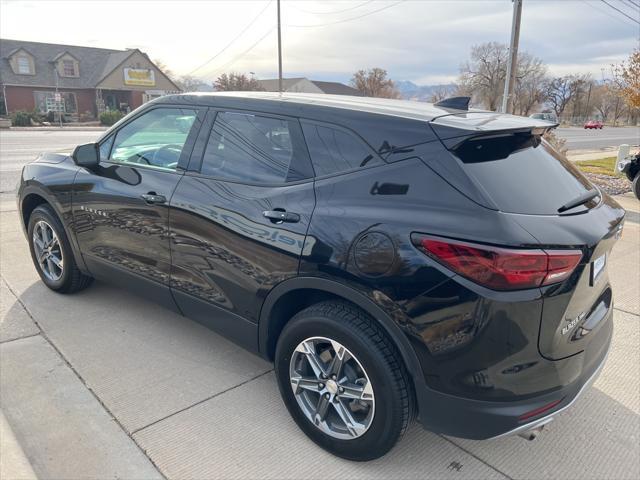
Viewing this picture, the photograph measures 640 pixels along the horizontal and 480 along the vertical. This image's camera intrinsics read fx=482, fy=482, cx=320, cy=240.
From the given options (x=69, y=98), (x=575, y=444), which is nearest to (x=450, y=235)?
(x=575, y=444)

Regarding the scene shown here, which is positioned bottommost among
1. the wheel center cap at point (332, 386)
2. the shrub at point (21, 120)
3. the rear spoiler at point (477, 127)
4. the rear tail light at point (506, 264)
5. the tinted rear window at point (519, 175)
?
the wheel center cap at point (332, 386)

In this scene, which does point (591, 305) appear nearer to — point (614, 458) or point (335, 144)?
point (614, 458)

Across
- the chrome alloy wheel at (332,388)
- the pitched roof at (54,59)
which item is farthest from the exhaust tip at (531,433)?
the pitched roof at (54,59)

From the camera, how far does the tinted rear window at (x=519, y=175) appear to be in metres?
2.00

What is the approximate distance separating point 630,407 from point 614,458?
0.56 meters

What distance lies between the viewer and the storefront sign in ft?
159

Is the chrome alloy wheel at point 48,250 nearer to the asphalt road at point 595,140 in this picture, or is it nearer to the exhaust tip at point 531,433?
the exhaust tip at point 531,433

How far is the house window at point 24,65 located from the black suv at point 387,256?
51073mm

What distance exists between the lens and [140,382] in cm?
297

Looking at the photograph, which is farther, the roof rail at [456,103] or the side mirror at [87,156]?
the side mirror at [87,156]

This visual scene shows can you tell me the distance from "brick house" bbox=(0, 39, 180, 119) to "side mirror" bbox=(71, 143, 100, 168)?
46.7 m

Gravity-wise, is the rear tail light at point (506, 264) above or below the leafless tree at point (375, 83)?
below

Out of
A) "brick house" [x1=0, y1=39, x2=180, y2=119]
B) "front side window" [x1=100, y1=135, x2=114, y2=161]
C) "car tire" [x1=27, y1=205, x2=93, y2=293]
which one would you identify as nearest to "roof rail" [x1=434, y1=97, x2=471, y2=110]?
"front side window" [x1=100, y1=135, x2=114, y2=161]

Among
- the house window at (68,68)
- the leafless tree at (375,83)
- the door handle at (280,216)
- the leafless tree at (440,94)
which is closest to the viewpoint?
the door handle at (280,216)
